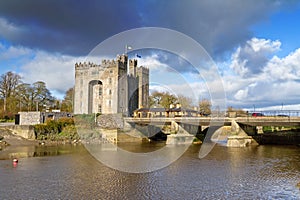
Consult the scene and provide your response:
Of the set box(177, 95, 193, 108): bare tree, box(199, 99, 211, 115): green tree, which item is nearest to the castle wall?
box(177, 95, 193, 108): bare tree

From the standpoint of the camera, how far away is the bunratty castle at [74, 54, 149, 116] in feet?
240

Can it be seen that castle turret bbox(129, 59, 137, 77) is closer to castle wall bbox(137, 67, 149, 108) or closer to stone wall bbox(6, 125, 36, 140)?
castle wall bbox(137, 67, 149, 108)

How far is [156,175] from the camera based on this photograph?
26.0 meters

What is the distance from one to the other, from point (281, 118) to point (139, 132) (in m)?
27.5

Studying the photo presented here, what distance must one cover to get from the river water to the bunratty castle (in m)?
40.7

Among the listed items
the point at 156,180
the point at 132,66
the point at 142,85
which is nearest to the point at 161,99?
the point at 142,85

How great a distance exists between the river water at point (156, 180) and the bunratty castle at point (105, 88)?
134 ft

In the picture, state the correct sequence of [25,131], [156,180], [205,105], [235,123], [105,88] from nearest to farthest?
[156,180]
[235,123]
[25,131]
[105,88]
[205,105]

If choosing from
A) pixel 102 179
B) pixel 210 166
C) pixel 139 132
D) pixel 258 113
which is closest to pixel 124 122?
pixel 139 132

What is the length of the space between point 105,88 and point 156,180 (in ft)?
171

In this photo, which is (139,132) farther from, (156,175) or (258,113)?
(156,175)

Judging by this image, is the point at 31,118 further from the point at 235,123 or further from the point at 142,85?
the point at 235,123

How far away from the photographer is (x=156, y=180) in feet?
78.9

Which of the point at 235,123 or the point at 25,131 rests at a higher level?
the point at 235,123
